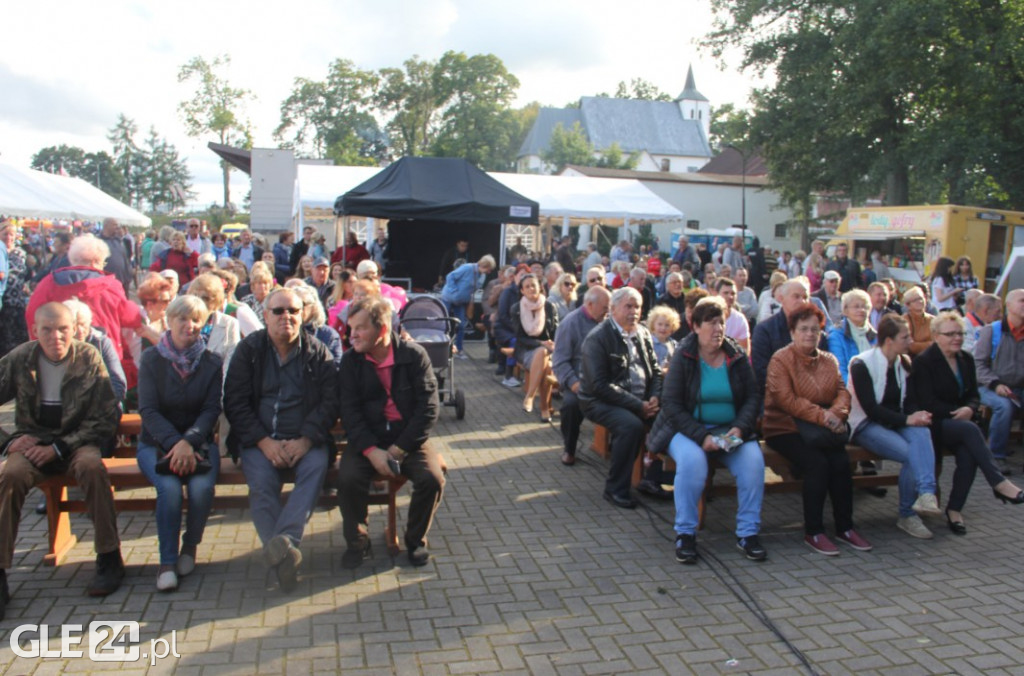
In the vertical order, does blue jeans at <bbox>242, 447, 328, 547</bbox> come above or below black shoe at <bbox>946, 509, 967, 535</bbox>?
above

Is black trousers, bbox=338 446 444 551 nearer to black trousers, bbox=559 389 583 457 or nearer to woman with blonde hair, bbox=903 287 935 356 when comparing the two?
black trousers, bbox=559 389 583 457

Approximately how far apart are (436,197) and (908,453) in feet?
31.6

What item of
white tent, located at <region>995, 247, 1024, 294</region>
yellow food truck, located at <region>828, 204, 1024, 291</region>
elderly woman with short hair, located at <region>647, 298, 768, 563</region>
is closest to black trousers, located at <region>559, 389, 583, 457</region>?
elderly woman with short hair, located at <region>647, 298, 768, 563</region>

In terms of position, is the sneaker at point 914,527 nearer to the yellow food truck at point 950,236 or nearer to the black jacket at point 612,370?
the black jacket at point 612,370

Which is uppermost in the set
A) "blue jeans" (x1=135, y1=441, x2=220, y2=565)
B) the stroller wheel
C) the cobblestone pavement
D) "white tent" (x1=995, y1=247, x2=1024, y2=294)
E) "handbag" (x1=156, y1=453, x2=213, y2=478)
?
"white tent" (x1=995, y1=247, x2=1024, y2=294)

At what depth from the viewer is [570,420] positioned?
673 centimetres

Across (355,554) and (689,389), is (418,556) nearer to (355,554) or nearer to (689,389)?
(355,554)

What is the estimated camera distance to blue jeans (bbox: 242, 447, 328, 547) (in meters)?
4.39

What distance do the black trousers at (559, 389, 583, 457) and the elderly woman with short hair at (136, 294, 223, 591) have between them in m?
2.94

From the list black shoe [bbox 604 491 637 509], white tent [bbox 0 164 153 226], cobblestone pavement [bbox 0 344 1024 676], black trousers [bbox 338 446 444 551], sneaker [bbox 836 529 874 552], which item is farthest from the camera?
white tent [bbox 0 164 153 226]

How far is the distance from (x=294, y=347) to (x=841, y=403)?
138 inches

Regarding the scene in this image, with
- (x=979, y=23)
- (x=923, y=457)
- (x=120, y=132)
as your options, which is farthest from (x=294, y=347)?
(x=120, y=132)

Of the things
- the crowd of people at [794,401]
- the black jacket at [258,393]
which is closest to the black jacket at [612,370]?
the crowd of people at [794,401]

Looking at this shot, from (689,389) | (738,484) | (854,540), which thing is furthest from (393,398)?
(854,540)
